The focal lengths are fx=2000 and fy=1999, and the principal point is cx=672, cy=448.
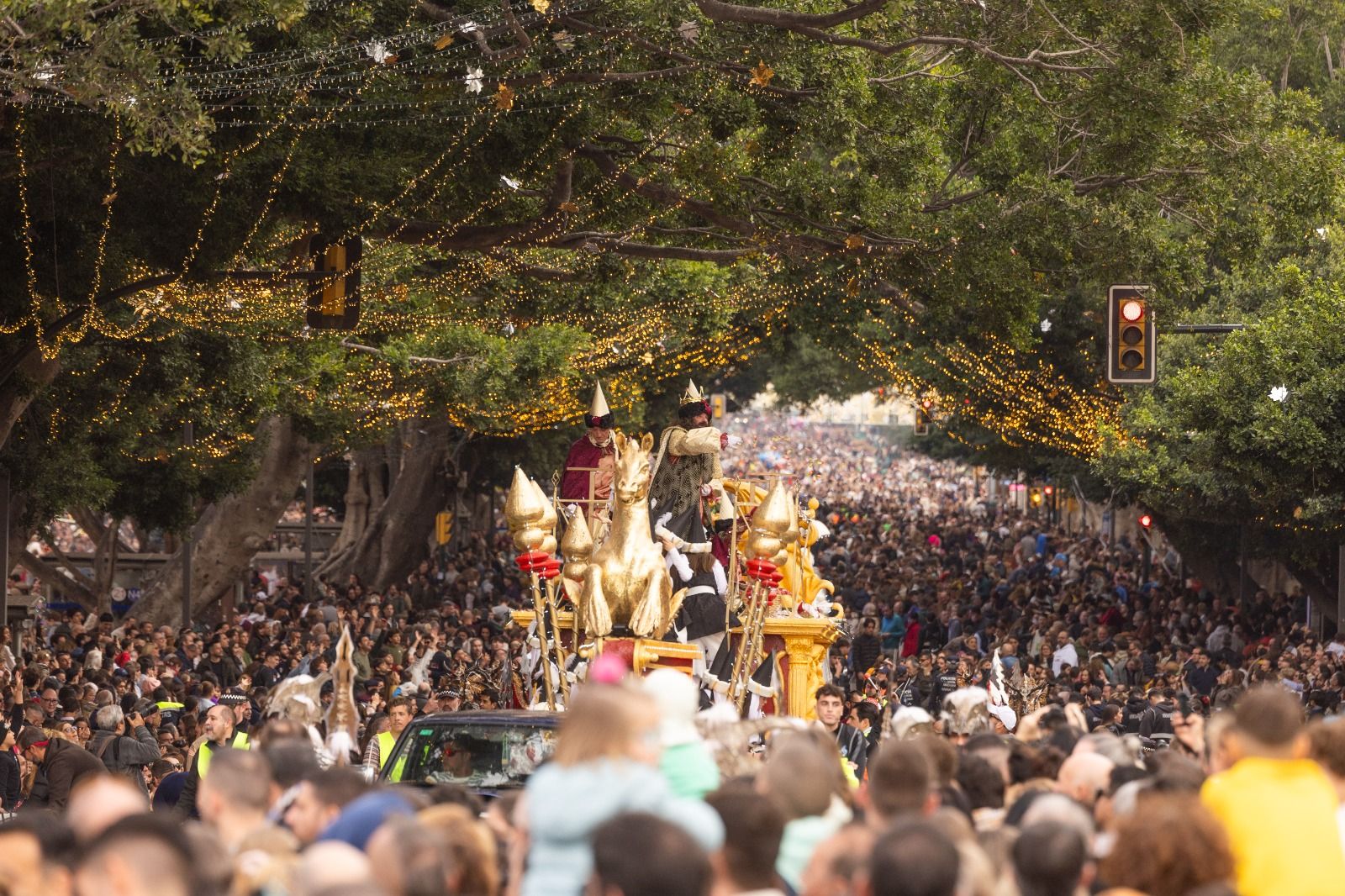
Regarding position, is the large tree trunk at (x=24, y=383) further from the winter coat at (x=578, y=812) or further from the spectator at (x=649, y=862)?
the spectator at (x=649, y=862)

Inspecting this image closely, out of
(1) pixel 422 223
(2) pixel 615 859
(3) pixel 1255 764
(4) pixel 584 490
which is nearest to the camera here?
(2) pixel 615 859

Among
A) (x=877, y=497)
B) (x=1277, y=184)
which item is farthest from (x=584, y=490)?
(x=877, y=497)

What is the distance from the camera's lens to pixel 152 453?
2795 centimetres

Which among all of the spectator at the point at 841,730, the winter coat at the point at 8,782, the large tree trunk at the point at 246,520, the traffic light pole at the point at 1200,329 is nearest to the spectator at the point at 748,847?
the spectator at the point at 841,730

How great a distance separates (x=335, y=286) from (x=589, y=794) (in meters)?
12.4

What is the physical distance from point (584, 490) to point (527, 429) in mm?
23201

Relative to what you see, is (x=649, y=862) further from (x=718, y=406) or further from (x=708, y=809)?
(x=718, y=406)

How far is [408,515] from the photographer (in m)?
41.3

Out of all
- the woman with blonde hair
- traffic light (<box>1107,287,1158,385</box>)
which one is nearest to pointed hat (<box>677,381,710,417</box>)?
traffic light (<box>1107,287,1158,385</box>)

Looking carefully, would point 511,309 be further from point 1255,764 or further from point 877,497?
point 877,497

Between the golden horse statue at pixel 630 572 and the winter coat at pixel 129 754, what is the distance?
334 centimetres

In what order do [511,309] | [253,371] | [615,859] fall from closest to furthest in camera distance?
[615,859], [253,371], [511,309]

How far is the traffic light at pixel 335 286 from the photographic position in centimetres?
1784

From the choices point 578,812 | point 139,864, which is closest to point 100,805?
point 139,864
